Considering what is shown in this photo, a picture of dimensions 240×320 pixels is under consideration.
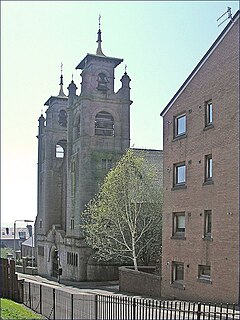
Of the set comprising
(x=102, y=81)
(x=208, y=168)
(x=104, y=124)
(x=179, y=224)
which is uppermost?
(x=102, y=81)

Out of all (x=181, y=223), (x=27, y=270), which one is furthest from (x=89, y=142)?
(x=27, y=270)

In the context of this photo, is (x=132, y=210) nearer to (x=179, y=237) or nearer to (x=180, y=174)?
(x=180, y=174)

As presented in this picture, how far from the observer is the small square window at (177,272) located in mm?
28750

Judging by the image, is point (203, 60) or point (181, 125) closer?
point (203, 60)

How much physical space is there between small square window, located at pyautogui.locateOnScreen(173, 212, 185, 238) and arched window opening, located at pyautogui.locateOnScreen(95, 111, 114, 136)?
2605 centimetres

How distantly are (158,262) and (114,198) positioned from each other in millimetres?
6050

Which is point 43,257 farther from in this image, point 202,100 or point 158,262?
point 202,100

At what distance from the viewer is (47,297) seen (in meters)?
21.2

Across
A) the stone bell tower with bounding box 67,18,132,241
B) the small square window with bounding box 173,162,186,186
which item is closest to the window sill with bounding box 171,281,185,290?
the small square window with bounding box 173,162,186,186

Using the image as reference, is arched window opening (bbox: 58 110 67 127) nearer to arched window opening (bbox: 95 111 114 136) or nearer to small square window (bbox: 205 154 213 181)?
arched window opening (bbox: 95 111 114 136)

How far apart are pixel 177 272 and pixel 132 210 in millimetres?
11210

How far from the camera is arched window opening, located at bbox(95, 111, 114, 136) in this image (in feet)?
181

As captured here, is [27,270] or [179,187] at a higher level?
[179,187]

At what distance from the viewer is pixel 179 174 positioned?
30172 mm
